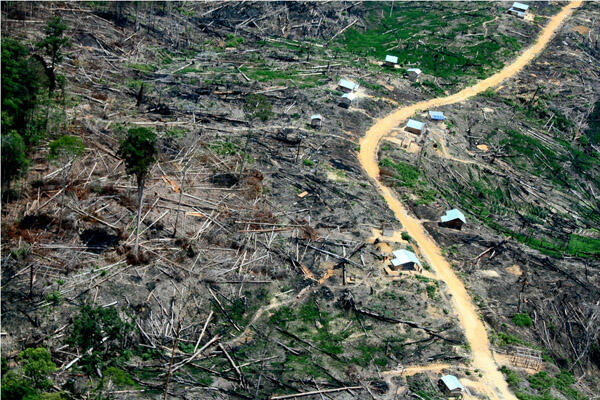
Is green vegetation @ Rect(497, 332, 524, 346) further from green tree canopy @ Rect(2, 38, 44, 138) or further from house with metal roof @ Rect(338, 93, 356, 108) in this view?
green tree canopy @ Rect(2, 38, 44, 138)

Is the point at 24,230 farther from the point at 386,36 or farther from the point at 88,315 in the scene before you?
the point at 386,36

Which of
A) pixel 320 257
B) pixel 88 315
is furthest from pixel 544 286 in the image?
pixel 88 315

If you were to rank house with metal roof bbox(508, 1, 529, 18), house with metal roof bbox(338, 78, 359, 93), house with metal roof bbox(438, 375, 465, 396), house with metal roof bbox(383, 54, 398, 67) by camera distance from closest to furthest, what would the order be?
house with metal roof bbox(438, 375, 465, 396)
house with metal roof bbox(338, 78, 359, 93)
house with metal roof bbox(383, 54, 398, 67)
house with metal roof bbox(508, 1, 529, 18)

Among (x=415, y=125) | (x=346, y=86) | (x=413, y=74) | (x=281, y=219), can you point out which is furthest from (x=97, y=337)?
(x=413, y=74)

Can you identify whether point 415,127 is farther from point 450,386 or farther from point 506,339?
point 450,386

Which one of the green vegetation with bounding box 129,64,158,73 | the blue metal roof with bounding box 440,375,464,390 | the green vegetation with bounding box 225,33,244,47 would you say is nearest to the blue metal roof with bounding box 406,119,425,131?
the green vegetation with bounding box 225,33,244,47

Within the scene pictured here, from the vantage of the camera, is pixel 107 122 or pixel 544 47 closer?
pixel 107 122
